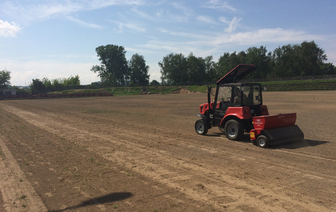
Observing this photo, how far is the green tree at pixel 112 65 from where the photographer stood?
120500 mm

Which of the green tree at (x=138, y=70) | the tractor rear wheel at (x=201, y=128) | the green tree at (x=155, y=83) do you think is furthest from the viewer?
the green tree at (x=138, y=70)

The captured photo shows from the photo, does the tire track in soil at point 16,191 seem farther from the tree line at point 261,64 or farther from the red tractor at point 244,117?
the tree line at point 261,64

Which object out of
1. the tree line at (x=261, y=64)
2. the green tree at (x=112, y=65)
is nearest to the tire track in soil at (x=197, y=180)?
the tree line at (x=261, y=64)

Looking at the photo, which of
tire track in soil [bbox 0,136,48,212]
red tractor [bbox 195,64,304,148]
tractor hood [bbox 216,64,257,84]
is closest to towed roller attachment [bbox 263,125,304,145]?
red tractor [bbox 195,64,304,148]

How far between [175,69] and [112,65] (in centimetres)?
3097

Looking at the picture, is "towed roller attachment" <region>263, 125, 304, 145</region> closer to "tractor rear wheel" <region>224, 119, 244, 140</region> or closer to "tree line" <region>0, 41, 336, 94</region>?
"tractor rear wheel" <region>224, 119, 244, 140</region>

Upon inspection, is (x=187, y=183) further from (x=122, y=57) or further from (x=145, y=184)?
(x=122, y=57)

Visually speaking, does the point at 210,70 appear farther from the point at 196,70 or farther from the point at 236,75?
the point at 236,75

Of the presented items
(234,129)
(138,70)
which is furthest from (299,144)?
(138,70)

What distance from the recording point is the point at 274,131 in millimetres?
8508

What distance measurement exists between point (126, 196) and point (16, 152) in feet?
18.4

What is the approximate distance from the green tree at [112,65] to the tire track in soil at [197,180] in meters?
114

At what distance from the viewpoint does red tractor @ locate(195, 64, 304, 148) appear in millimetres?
8531

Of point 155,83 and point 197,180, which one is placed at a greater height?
point 155,83
